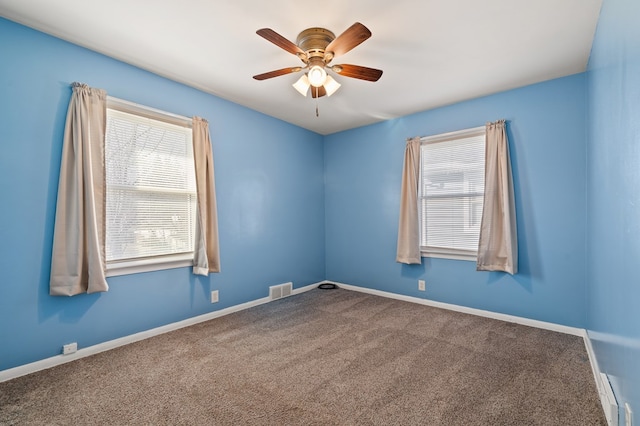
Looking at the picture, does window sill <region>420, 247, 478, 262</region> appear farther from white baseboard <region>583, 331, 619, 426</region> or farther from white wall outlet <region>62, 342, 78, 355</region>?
white wall outlet <region>62, 342, 78, 355</region>

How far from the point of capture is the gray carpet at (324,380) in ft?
5.59

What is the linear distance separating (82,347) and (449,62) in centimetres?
419

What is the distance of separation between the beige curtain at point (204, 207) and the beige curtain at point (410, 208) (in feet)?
8.06

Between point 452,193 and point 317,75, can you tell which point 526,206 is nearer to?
point 452,193

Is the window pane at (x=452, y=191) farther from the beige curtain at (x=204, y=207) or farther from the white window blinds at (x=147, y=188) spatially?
the white window blinds at (x=147, y=188)

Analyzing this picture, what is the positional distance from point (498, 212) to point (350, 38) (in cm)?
255

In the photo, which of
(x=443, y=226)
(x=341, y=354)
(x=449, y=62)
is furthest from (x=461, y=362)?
(x=449, y=62)

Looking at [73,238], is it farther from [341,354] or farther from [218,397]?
[341,354]

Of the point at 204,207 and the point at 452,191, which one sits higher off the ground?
the point at 452,191

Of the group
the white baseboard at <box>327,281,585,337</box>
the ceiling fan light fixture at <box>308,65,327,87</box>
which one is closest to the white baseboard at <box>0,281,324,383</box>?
the white baseboard at <box>327,281,585,337</box>

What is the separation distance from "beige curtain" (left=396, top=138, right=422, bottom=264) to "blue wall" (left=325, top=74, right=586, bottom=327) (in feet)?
0.58

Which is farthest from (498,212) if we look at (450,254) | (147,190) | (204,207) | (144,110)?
(144,110)

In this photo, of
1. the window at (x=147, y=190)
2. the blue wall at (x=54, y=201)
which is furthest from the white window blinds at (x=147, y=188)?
the blue wall at (x=54, y=201)

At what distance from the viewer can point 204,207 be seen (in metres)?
3.14
